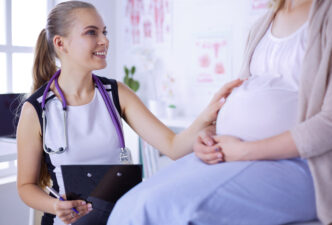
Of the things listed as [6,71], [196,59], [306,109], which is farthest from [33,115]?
[196,59]

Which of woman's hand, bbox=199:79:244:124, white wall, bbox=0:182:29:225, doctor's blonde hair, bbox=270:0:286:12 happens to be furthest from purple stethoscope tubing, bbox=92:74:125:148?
white wall, bbox=0:182:29:225

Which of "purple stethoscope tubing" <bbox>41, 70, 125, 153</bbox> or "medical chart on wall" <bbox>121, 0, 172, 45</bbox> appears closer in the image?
"purple stethoscope tubing" <bbox>41, 70, 125, 153</bbox>

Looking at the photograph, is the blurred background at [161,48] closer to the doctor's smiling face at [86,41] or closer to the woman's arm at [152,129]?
the woman's arm at [152,129]

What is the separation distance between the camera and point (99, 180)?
3.72 ft

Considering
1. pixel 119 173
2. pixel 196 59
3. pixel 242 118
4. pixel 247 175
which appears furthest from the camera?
pixel 196 59

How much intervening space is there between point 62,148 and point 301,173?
81cm

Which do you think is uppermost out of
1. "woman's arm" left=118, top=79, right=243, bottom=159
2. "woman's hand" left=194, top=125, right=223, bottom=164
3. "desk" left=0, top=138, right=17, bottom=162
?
"woman's hand" left=194, top=125, right=223, bottom=164

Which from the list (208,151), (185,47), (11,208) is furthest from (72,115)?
(185,47)

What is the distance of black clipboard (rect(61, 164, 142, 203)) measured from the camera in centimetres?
111

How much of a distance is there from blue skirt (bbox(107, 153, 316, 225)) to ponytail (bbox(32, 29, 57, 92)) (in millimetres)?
828

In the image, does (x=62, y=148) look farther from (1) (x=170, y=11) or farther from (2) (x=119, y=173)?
(1) (x=170, y=11)

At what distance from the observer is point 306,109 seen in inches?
35.2

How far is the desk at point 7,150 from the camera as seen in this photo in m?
1.82

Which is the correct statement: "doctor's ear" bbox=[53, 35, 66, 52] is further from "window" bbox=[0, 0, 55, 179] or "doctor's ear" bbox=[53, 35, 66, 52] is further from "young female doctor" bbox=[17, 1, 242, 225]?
"window" bbox=[0, 0, 55, 179]
